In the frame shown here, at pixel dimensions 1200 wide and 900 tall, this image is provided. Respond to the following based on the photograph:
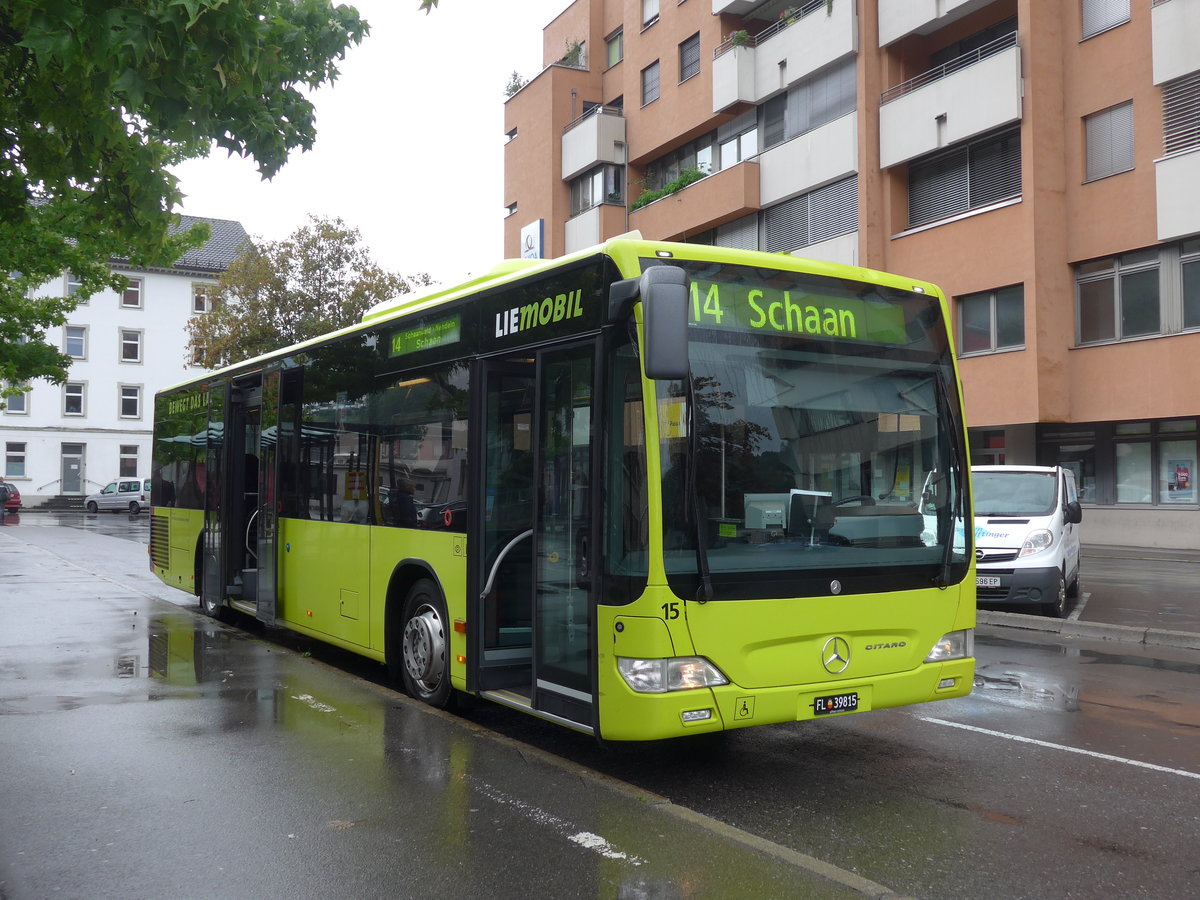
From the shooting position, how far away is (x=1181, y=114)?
2233 centimetres

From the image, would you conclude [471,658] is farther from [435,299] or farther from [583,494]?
[435,299]

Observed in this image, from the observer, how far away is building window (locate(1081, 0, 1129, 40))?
77.6 feet

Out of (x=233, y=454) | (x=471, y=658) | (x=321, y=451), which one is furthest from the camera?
(x=233, y=454)

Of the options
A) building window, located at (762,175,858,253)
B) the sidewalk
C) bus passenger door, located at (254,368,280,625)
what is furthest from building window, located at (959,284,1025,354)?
bus passenger door, located at (254,368,280,625)

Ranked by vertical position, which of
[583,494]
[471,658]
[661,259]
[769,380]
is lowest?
[471,658]

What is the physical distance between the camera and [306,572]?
→ 999cm

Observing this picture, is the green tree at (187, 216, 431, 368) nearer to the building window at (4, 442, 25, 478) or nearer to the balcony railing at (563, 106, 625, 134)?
the balcony railing at (563, 106, 625, 134)

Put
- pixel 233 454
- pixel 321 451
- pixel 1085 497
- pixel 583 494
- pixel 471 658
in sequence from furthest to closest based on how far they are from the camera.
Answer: pixel 1085 497 < pixel 233 454 < pixel 321 451 < pixel 471 658 < pixel 583 494

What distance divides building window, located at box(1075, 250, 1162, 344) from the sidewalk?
16.0 feet

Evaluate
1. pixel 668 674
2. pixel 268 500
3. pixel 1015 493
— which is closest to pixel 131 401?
pixel 268 500

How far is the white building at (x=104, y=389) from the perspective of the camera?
197 ft

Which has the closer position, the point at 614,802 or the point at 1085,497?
the point at 614,802

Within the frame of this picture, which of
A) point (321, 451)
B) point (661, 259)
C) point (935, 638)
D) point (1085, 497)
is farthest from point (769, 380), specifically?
point (1085, 497)

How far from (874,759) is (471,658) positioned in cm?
252
